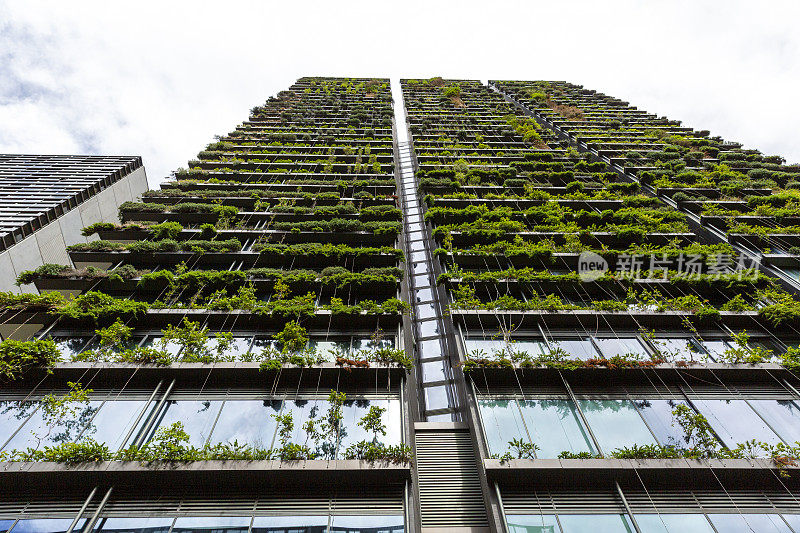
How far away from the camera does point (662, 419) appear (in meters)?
12.5

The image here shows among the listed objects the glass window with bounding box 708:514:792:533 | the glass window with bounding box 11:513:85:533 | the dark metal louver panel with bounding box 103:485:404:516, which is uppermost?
the dark metal louver panel with bounding box 103:485:404:516

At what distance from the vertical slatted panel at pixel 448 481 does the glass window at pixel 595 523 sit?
2.26 m

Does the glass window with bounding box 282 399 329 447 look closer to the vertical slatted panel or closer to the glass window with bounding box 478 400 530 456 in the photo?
the vertical slatted panel

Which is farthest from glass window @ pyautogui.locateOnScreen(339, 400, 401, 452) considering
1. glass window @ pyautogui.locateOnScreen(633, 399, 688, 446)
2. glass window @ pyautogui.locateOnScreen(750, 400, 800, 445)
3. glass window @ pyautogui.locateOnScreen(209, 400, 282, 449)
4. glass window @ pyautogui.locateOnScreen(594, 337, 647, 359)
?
glass window @ pyautogui.locateOnScreen(750, 400, 800, 445)

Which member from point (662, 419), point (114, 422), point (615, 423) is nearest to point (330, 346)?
point (114, 422)

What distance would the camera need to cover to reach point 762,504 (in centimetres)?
1050

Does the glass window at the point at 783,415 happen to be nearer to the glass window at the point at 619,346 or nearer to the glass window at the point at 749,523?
the glass window at the point at 749,523

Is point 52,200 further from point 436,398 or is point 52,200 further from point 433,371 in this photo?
point 436,398

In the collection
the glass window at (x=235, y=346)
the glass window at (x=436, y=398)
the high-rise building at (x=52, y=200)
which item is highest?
the high-rise building at (x=52, y=200)

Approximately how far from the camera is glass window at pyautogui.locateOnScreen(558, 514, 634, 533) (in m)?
9.88

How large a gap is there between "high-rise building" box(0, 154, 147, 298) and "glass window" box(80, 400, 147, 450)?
1638 centimetres

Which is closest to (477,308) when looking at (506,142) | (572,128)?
(506,142)

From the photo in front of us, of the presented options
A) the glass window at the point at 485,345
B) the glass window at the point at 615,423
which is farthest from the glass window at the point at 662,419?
the glass window at the point at 485,345

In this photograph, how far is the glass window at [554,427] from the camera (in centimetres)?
1156
